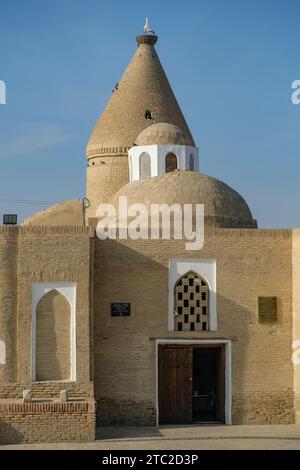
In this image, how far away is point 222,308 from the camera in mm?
22141

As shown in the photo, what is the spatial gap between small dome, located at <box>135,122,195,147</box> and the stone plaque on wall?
5.96 metres

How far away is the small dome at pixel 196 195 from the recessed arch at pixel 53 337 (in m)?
3.48

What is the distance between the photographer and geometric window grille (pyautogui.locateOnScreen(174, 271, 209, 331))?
2208 centimetres

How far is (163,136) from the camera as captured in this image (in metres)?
27.0

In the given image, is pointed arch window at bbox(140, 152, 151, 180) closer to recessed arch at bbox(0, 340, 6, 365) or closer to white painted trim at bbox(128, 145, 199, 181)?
white painted trim at bbox(128, 145, 199, 181)

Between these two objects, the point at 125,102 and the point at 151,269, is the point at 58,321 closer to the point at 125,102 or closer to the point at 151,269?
the point at 151,269

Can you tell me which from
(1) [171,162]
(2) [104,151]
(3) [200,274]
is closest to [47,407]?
(3) [200,274]

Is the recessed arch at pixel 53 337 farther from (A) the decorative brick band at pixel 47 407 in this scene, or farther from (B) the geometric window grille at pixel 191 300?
(B) the geometric window grille at pixel 191 300

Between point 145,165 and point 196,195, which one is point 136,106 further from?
point 196,195

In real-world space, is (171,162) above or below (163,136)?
below

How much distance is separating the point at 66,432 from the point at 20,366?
5.45 feet

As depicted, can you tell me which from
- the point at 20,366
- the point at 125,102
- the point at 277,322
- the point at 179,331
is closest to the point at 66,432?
the point at 20,366

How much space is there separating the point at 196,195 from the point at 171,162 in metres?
3.37
